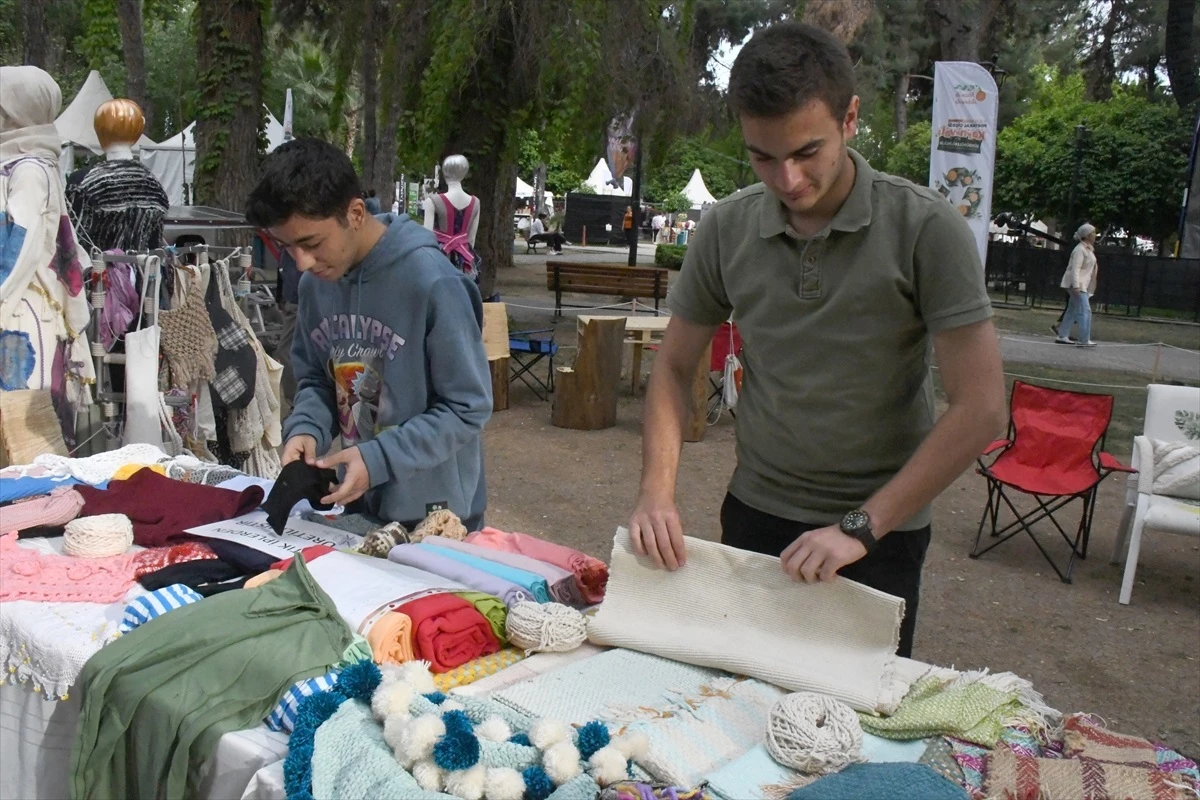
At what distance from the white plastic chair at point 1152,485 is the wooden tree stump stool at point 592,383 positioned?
4.04 m

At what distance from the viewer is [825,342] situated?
194 centimetres

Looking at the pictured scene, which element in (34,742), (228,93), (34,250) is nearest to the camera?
(34,742)

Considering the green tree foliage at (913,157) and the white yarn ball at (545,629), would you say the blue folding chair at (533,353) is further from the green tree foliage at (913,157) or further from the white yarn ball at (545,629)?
the green tree foliage at (913,157)

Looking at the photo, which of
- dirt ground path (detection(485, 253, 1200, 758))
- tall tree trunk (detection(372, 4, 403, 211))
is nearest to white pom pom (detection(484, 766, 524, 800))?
dirt ground path (detection(485, 253, 1200, 758))

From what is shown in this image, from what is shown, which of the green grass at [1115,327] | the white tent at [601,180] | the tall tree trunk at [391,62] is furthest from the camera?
the white tent at [601,180]

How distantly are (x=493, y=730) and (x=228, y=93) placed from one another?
974 centimetres

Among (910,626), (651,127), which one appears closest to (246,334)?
(910,626)

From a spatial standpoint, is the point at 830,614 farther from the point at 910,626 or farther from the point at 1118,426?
the point at 1118,426

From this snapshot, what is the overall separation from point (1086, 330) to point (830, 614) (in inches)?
582

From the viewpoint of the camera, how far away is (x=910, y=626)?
216cm

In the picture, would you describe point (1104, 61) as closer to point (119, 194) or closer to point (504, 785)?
point (119, 194)

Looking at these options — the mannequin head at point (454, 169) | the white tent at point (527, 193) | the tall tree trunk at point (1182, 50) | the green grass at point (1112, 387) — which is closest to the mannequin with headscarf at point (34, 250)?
the mannequin head at point (454, 169)

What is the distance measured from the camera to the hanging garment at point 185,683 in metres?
1.82

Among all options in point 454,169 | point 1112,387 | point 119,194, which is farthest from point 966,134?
point 119,194
